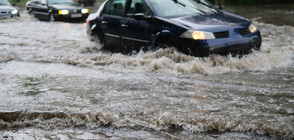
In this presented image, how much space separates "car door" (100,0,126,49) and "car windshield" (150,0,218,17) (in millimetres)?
974

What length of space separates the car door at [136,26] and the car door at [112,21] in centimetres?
20

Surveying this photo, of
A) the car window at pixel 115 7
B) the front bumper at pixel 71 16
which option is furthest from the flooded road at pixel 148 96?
the front bumper at pixel 71 16

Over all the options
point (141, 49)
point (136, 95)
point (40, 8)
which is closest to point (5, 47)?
point (141, 49)

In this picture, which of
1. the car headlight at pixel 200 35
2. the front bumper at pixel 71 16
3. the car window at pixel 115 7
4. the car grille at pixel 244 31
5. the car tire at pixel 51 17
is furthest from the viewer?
the car tire at pixel 51 17

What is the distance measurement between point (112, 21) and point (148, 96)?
3578 mm

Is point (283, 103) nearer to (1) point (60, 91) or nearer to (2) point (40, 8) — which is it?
(1) point (60, 91)

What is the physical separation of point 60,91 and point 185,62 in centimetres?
235


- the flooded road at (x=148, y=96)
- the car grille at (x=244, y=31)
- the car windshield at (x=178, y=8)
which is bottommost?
the flooded road at (x=148, y=96)

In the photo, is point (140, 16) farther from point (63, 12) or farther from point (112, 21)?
point (63, 12)

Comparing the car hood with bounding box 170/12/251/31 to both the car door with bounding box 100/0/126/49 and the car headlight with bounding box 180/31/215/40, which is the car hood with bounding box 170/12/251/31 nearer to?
the car headlight with bounding box 180/31/215/40

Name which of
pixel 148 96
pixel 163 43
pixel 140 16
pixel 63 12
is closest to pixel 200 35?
pixel 163 43

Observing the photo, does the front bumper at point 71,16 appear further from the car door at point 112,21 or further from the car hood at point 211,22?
the car hood at point 211,22

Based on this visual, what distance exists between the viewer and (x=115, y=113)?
13.6ft

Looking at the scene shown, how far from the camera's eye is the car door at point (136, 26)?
7.05m
